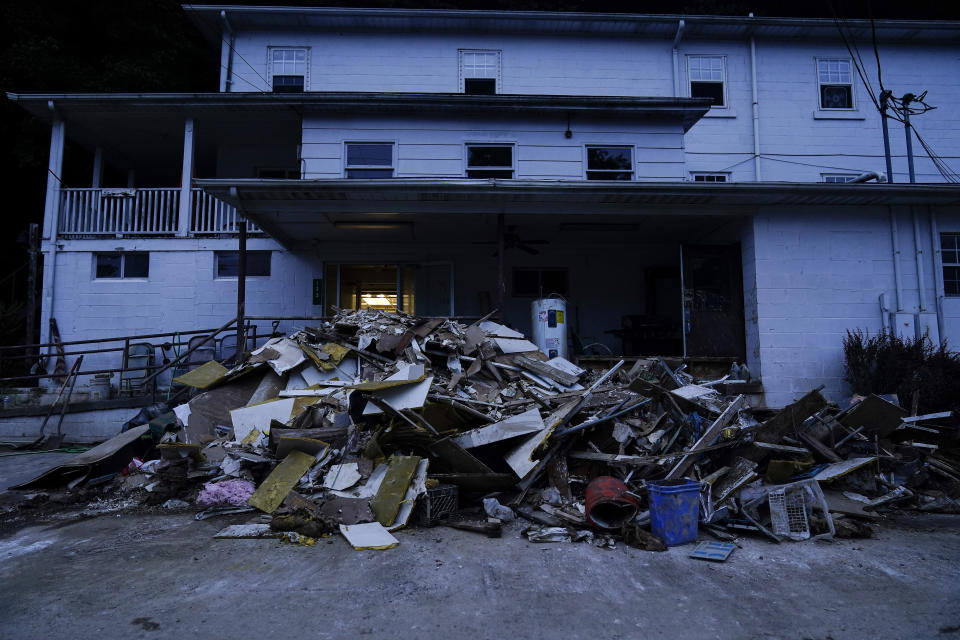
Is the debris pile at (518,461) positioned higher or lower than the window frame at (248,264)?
lower

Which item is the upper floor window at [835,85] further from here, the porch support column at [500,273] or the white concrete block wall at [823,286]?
the porch support column at [500,273]

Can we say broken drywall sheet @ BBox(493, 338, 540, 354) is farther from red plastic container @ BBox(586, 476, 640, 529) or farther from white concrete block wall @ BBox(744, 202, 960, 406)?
white concrete block wall @ BBox(744, 202, 960, 406)

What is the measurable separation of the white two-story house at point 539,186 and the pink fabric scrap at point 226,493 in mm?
4634

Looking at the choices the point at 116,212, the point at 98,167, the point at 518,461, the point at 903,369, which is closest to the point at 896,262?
the point at 903,369

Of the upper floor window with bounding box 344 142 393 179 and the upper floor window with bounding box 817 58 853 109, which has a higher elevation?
the upper floor window with bounding box 817 58 853 109

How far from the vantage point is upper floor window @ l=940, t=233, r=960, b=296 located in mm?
9273

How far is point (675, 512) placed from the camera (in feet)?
14.4

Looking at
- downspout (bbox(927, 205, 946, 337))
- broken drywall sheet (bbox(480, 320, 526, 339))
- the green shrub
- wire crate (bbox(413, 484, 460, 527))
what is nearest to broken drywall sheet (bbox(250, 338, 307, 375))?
broken drywall sheet (bbox(480, 320, 526, 339))

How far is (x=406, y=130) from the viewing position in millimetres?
11445

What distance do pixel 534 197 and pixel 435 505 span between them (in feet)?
18.1

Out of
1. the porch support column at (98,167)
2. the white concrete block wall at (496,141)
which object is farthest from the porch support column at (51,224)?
the white concrete block wall at (496,141)

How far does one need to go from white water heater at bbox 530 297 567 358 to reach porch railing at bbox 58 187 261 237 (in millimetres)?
6965

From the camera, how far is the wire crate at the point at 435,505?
4.89 meters

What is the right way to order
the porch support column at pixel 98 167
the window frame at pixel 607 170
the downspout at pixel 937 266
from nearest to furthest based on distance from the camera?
1. the downspout at pixel 937 266
2. the window frame at pixel 607 170
3. the porch support column at pixel 98 167
